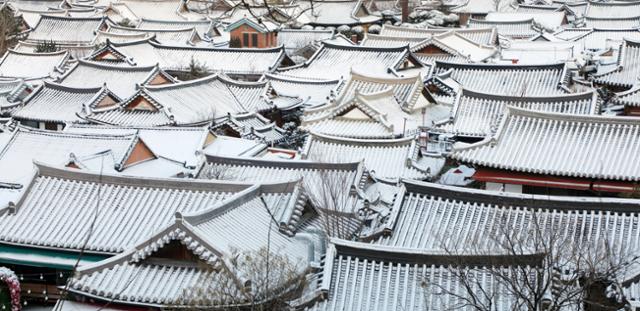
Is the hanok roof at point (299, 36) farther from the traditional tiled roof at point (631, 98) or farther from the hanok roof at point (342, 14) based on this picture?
the traditional tiled roof at point (631, 98)

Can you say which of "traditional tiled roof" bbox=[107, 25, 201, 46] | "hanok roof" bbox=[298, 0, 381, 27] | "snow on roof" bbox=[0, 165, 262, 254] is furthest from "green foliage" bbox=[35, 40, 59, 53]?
"snow on roof" bbox=[0, 165, 262, 254]

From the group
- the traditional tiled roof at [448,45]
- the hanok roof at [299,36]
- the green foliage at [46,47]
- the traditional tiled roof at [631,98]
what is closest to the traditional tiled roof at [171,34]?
the green foliage at [46,47]

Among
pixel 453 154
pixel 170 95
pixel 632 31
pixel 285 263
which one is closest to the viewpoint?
pixel 285 263

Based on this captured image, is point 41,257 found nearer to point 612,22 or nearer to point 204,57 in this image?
point 204,57

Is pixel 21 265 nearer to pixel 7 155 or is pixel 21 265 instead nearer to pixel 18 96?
pixel 7 155

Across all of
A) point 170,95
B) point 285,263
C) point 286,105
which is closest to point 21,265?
point 285,263
